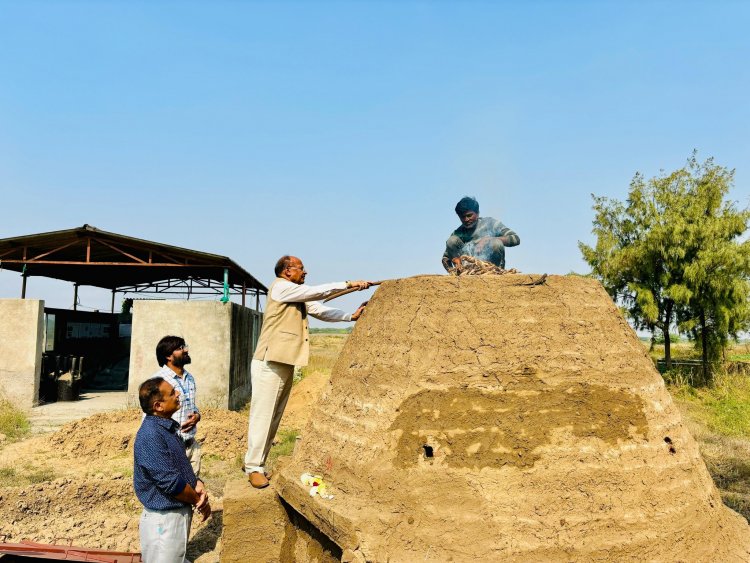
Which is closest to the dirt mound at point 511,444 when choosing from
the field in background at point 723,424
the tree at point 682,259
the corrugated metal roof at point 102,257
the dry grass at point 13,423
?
the field in background at point 723,424

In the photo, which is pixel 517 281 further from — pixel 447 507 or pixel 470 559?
pixel 470 559

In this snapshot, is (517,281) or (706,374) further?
(706,374)

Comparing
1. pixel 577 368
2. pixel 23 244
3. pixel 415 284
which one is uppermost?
pixel 23 244

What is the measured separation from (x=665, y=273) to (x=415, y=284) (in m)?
17.6

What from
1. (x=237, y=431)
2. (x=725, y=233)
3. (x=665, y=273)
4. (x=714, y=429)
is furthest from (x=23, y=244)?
(x=725, y=233)

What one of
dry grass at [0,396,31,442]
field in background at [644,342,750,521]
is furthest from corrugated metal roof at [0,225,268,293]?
field in background at [644,342,750,521]

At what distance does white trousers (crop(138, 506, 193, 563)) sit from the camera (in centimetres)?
304

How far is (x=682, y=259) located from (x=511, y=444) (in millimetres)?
17670

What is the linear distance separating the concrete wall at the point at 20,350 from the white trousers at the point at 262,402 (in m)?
10.1

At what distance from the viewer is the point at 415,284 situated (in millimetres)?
3662

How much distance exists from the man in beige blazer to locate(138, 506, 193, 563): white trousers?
3.46 feet

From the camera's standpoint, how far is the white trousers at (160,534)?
3.04 m

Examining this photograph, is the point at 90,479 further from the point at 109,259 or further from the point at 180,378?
the point at 109,259

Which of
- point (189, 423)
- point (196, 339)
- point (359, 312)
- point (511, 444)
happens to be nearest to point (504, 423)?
point (511, 444)
